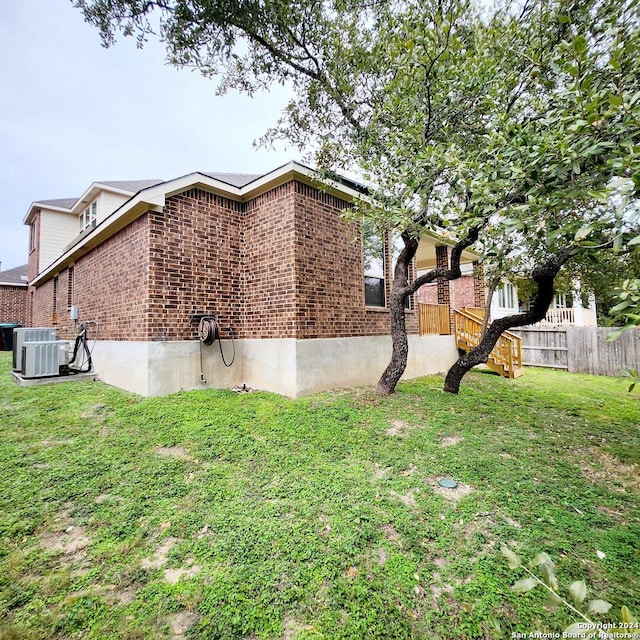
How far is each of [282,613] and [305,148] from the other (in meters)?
7.26

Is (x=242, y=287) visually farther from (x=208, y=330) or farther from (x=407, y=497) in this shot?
(x=407, y=497)

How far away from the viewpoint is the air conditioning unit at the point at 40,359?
7.03 meters

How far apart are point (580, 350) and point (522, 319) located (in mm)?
6842

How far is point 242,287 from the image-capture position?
7.22 meters

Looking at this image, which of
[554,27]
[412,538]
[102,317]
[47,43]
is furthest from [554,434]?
[47,43]

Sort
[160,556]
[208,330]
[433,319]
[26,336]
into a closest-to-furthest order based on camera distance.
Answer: [160,556], [208,330], [26,336], [433,319]

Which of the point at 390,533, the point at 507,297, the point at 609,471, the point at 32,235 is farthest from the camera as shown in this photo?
the point at 507,297

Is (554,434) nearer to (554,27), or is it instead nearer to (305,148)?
(554,27)

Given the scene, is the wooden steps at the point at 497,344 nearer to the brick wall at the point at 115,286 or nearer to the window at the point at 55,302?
the brick wall at the point at 115,286

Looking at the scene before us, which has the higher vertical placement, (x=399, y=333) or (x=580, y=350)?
(x=399, y=333)

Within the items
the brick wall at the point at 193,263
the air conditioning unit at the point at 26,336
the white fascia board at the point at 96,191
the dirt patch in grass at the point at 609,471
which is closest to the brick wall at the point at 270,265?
the brick wall at the point at 193,263

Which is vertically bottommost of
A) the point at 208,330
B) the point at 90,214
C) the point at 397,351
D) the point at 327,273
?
the point at 397,351

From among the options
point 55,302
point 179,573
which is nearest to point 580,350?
point 179,573

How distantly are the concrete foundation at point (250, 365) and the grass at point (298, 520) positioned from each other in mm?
838
